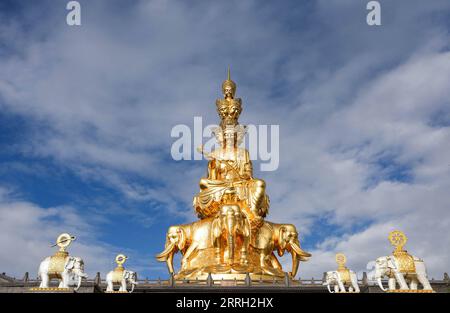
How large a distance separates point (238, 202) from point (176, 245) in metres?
2.78

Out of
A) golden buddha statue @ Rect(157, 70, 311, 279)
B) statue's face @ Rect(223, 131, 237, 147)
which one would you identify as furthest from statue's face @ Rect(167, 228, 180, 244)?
statue's face @ Rect(223, 131, 237, 147)

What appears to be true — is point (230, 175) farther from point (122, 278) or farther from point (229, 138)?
point (122, 278)

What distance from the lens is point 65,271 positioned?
11289mm

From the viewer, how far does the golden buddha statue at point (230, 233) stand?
16.0 m

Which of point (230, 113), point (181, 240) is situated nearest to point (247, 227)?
point (181, 240)

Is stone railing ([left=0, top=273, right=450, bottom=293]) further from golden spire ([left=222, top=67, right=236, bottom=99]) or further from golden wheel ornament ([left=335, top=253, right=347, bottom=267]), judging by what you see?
golden spire ([left=222, top=67, right=236, bottom=99])

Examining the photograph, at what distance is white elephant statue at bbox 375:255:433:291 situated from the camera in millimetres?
10539

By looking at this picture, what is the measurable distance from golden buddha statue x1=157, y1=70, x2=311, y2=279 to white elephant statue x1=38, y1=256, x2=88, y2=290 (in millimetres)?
4755

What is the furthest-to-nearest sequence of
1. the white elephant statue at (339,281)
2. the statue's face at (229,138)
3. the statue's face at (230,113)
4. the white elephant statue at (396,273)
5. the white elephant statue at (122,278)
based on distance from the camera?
the statue's face at (230,113) → the statue's face at (229,138) → the white elephant statue at (122,278) → the white elephant statue at (339,281) → the white elephant statue at (396,273)

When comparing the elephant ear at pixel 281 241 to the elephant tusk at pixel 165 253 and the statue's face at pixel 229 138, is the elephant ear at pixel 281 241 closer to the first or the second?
the elephant tusk at pixel 165 253

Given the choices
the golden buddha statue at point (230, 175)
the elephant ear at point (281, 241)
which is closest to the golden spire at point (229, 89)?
the golden buddha statue at point (230, 175)
